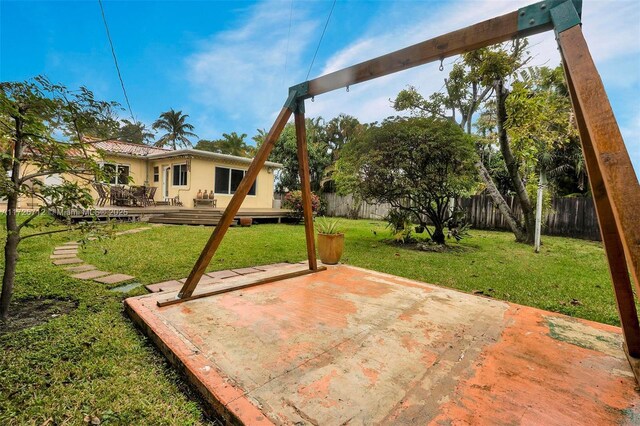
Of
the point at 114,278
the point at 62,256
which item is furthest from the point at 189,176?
the point at 114,278

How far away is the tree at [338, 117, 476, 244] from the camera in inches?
243

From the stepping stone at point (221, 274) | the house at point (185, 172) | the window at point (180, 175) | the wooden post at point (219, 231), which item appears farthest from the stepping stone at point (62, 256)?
the window at point (180, 175)

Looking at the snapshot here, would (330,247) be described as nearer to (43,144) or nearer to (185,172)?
(43,144)

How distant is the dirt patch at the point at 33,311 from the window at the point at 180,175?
10884 millimetres

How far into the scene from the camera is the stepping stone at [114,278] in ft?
11.4

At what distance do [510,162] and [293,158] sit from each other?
1319 cm

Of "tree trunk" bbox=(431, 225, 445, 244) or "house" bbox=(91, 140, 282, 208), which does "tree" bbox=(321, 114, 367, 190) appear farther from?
"tree trunk" bbox=(431, 225, 445, 244)

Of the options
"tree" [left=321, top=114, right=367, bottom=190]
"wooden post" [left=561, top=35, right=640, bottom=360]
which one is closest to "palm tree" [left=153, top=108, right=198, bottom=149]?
"tree" [left=321, top=114, right=367, bottom=190]

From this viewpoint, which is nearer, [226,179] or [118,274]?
[118,274]

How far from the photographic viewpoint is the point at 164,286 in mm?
3312

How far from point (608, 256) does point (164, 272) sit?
4.53 metres

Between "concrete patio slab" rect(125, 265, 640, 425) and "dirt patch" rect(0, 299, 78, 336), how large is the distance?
58cm

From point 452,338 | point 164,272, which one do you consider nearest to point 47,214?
point 164,272

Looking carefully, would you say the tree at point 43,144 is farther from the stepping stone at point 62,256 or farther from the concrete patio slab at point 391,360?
the stepping stone at point 62,256
